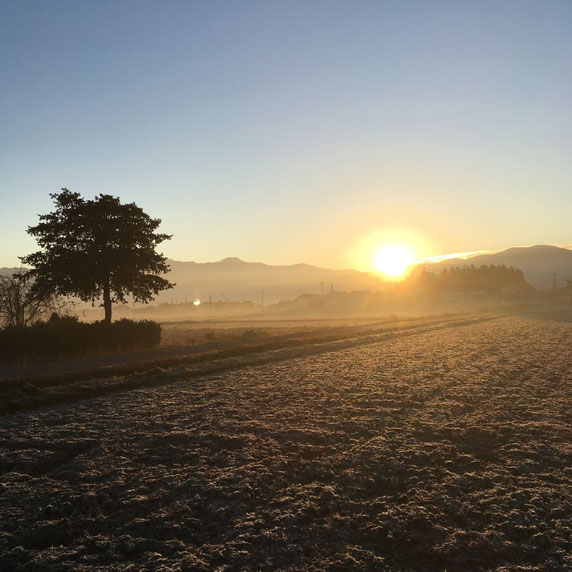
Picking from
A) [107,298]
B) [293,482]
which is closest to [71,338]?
[107,298]

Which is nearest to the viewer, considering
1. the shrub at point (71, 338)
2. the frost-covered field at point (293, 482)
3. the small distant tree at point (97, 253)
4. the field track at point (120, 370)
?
the frost-covered field at point (293, 482)

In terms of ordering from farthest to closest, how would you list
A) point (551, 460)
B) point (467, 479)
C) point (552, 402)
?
point (552, 402) → point (551, 460) → point (467, 479)

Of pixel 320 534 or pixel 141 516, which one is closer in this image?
pixel 320 534

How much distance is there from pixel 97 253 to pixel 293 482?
84.3 ft

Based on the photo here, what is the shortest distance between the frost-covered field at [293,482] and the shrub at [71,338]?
487 inches

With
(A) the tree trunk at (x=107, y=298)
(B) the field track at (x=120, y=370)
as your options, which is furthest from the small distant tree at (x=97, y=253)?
(B) the field track at (x=120, y=370)

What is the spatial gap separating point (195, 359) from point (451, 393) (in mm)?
11789

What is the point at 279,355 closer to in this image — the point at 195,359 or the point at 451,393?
the point at 195,359

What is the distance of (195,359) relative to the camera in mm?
20516

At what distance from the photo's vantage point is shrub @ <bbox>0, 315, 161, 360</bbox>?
2242 centimetres

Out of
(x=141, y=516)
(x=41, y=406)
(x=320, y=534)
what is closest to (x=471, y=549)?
(x=320, y=534)

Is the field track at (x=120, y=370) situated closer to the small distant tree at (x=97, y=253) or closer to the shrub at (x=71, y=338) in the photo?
the shrub at (x=71, y=338)

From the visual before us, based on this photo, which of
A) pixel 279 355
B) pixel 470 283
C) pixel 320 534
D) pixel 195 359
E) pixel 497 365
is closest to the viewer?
pixel 320 534

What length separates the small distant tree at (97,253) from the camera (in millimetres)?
28094
